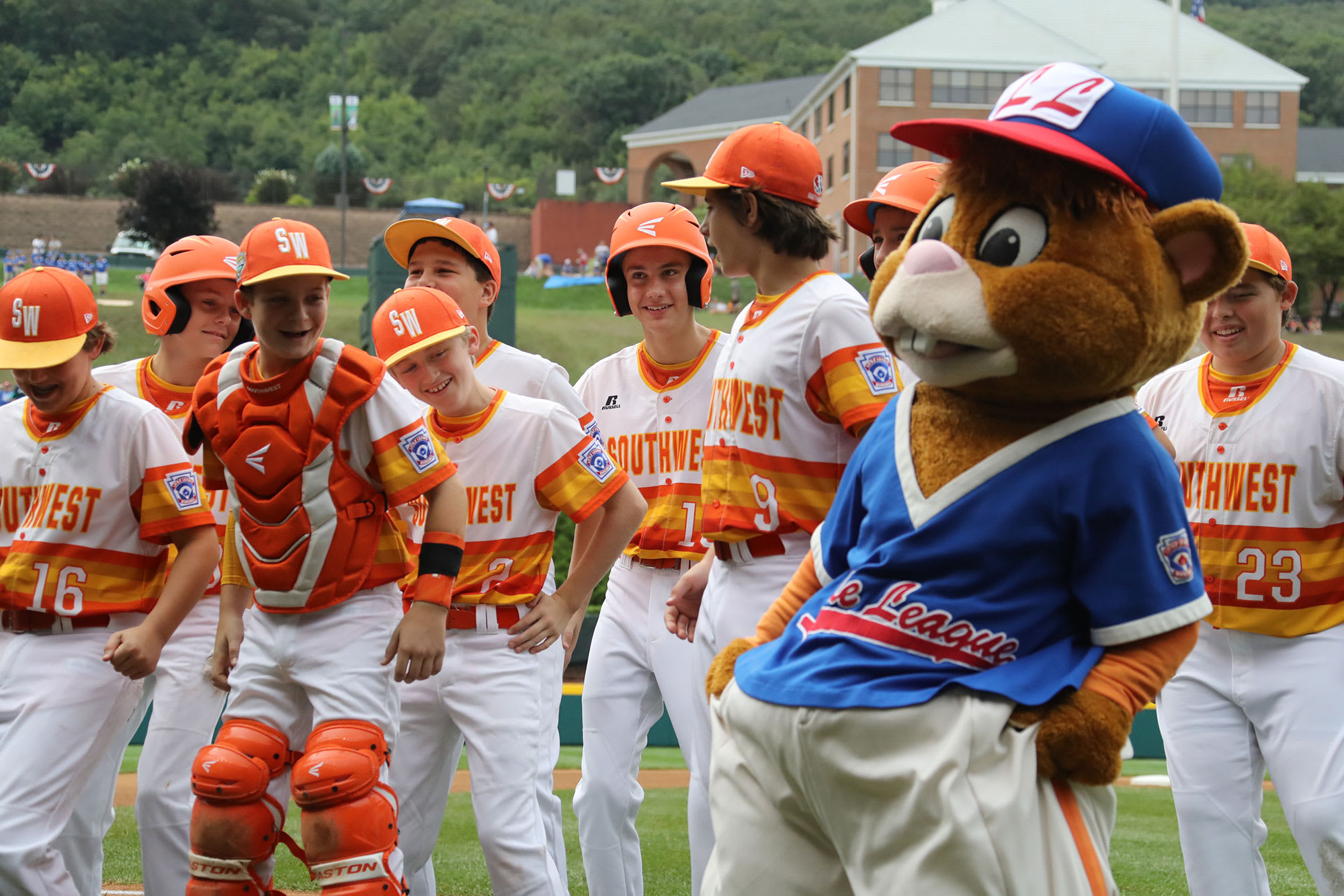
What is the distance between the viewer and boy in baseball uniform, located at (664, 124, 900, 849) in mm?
3705

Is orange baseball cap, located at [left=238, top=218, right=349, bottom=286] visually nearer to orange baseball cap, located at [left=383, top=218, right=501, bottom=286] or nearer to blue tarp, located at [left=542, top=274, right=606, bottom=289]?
orange baseball cap, located at [left=383, top=218, right=501, bottom=286]

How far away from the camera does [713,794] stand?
2.69 metres

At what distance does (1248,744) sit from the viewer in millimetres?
4250

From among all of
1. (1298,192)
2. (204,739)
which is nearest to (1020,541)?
(204,739)

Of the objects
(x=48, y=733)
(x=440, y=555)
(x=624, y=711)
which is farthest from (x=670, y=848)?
(x=440, y=555)

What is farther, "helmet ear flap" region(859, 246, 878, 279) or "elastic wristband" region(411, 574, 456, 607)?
"helmet ear flap" region(859, 246, 878, 279)

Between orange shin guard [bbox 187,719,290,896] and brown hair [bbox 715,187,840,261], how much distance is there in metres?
2.01

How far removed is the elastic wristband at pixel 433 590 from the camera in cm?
359

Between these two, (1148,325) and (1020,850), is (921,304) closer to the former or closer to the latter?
(1148,325)

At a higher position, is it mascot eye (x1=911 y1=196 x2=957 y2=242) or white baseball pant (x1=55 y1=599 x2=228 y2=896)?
mascot eye (x1=911 y1=196 x2=957 y2=242)

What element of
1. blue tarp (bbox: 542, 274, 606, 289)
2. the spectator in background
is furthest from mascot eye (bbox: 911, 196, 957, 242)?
blue tarp (bbox: 542, 274, 606, 289)

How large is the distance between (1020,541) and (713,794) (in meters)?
0.80

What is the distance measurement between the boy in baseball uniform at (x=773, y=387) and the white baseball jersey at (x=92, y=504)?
1.79 metres

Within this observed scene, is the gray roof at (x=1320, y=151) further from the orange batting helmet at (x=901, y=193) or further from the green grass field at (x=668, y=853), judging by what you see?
the orange batting helmet at (x=901, y=193)
